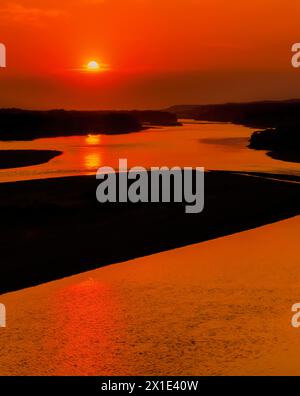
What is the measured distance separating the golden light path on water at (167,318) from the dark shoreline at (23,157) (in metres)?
20.7

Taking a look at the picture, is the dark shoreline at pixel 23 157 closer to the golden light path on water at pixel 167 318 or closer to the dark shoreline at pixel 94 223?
the dark shoreline at pixel 94 223

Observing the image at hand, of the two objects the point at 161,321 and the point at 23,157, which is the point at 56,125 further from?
the point at 161,321

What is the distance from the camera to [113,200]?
20922 millimetres

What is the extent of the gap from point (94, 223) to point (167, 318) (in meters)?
7.43

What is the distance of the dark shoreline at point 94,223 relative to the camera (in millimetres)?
13695

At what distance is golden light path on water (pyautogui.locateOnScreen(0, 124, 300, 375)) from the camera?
866 centimetres

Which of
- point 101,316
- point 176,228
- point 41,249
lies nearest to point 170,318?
point 101,316

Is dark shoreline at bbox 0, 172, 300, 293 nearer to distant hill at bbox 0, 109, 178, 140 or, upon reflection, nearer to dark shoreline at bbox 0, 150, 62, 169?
dark shoreline at bbox 0, 150, 62, 169

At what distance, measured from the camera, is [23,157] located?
127 feet

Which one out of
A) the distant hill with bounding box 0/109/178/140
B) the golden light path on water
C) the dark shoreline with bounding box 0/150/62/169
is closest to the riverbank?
the golden light path on water

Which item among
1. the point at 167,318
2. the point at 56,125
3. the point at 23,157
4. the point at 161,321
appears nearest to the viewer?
the point at 161,321

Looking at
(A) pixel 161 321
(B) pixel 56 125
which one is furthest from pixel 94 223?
(B) pixel 56 125

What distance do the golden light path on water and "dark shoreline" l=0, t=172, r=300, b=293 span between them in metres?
0.72
